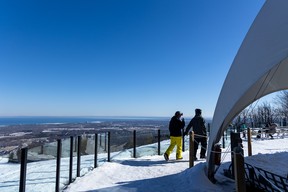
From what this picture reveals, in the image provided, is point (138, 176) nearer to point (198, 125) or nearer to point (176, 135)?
point (176, 135)

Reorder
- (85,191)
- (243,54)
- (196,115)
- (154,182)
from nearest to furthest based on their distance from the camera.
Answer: (243,54)
(85,191)
(154,182)
(196,115)

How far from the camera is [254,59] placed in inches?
166

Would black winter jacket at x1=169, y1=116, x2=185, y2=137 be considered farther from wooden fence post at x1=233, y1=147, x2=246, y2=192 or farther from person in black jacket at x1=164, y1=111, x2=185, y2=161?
wooden fence post at x1=233, y1=147, x2=246, y2=192

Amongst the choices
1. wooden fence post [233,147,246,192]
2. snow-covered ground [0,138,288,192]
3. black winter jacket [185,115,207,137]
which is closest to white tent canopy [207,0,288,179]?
snow-covered ground [0,138,288,192]

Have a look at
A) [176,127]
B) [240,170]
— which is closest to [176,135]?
[176,127]

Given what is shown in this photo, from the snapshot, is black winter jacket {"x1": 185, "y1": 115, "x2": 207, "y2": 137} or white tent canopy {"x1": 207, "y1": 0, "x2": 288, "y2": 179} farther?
black winter jacket {"x1": 185, "y1": 115, "x2": 207, "y2": 137}

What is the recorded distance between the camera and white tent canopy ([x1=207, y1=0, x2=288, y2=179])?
3566mm

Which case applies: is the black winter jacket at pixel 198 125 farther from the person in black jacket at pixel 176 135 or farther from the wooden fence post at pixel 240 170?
the wooden fence post at pixel 240 170

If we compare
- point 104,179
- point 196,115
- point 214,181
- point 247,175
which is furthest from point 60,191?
point 196,115

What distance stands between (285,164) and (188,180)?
3.16 m

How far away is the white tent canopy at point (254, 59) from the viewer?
3566 millimetres

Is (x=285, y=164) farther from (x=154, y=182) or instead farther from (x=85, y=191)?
(x=85, y=191)

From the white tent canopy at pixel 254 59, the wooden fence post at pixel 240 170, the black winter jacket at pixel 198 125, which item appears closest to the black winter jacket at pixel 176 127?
the black winter jacket at pixel 198 125

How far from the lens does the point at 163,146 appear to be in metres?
11.9
